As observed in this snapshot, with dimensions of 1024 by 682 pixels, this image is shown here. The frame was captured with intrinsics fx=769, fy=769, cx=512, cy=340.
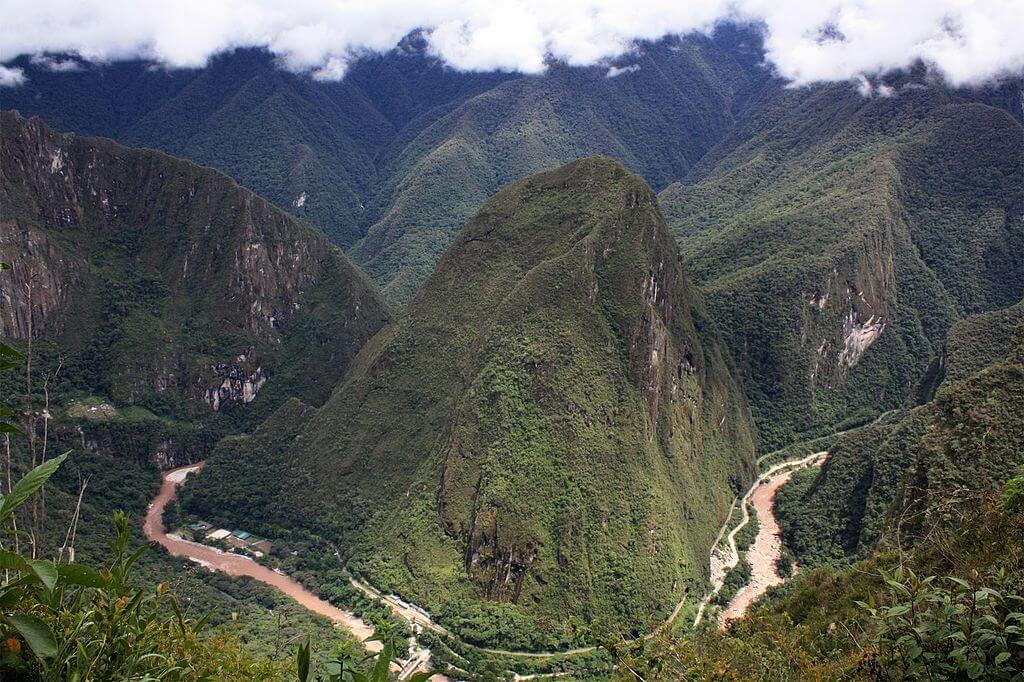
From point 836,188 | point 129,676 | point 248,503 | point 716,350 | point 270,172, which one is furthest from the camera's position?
point 270,172

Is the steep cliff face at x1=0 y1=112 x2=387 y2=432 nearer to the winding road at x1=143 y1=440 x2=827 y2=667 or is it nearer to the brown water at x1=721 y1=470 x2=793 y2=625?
the winding road at x1=143 y1=440 x2=827 y2=667

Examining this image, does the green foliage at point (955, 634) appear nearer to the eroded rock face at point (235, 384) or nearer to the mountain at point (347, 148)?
the eroded rock face at point (235, 384)

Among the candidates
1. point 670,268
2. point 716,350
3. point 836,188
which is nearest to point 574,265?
point 670,268

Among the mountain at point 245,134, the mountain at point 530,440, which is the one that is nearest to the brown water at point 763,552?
the mountain at point 530,440

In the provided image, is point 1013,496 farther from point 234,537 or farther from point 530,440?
point 234,537

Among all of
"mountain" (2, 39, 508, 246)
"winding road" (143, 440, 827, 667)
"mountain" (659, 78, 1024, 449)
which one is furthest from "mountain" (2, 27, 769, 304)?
"winding road" (143, 440, 827, 667)

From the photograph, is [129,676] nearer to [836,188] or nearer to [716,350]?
[716,350]

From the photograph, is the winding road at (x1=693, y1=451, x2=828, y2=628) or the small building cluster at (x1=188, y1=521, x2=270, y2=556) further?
the small building cluster at (x1=188, y1=521, x2=270, y2=556)
